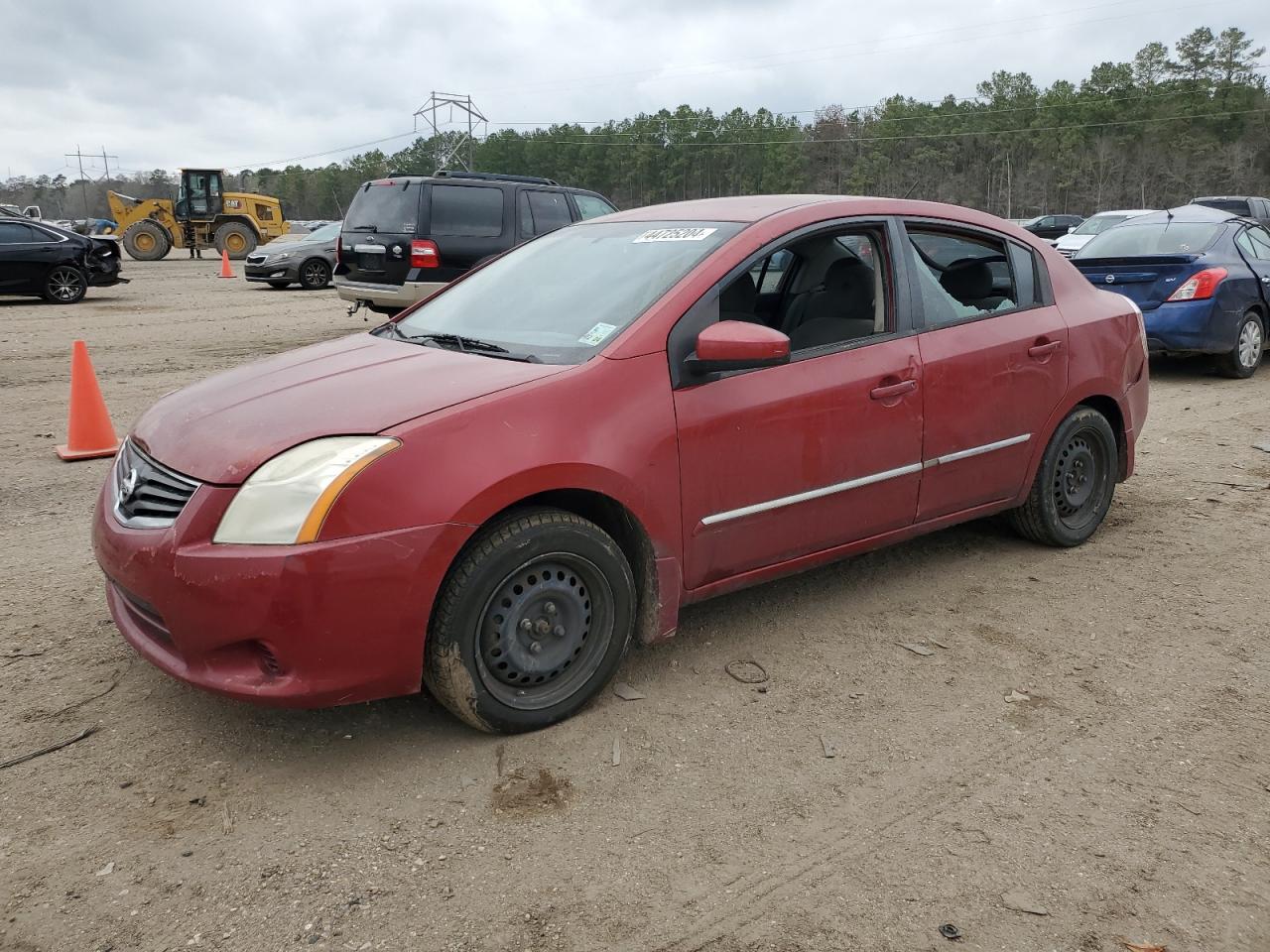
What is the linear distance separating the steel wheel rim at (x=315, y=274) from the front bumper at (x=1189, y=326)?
1766cm

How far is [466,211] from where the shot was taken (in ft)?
39.6

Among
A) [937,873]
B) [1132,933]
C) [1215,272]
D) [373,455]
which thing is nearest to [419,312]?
[373,455]

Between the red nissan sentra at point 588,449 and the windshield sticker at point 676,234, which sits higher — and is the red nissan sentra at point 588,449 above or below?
below

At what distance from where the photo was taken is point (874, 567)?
4746 mm

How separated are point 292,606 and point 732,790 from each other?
1327mm

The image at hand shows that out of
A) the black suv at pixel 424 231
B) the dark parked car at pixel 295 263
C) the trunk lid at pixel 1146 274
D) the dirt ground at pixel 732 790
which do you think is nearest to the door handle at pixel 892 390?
the dirt ground at pixel 732 790

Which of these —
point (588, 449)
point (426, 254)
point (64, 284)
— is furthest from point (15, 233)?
point (588, 449)

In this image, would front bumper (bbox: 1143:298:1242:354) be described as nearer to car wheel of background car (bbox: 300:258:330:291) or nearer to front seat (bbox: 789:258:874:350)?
front seat (bbox: 789:258:874:350)

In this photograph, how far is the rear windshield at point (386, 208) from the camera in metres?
12.0

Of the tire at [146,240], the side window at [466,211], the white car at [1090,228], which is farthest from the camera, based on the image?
the tire at [146,240]

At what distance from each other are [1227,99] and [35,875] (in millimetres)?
87691

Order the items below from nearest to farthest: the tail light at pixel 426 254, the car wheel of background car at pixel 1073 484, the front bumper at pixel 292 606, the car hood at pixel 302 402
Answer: the front bumper at pixel 292 606, the car hood at pixel 302 402, the car wheel of background car at pixel 1073 484, the tail light at pixel 426 254

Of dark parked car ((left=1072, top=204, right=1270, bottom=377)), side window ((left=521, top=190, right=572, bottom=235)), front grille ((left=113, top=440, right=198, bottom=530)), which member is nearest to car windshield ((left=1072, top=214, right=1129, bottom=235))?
dark parked car ((left=1072, top=204, right=1270, bottom=377))

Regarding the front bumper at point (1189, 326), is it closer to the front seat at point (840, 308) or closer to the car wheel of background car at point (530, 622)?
the front seat at point (840, 308)
